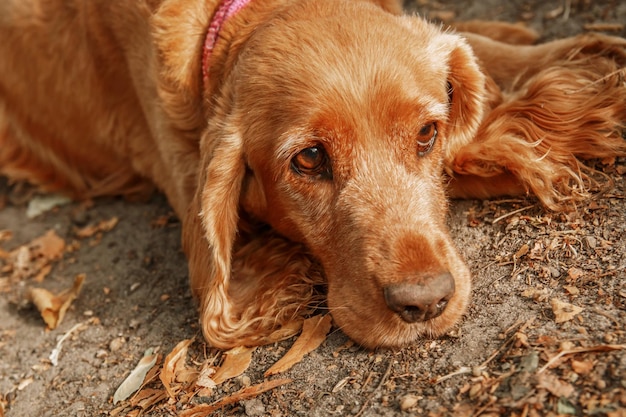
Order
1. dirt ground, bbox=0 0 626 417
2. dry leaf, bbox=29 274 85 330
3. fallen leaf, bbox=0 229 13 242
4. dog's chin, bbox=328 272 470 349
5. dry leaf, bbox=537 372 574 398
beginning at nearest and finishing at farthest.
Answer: dry leaf, bbox=537 372 574 398 < dirt ground, bbox=0 0 626 417 < dog's chin, bbox=328 272 470 349 < dry leaf, bbox=29 274 85 330 < fallen leaf, bbox=0 229 13 242

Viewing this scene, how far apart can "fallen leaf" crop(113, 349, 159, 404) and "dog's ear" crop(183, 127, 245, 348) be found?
0.37 meters

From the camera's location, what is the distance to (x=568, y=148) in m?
3.77

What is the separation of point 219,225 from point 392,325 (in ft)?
3.32

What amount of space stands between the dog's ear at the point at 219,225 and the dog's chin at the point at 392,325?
27.5 inches

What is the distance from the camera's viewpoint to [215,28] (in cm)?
392

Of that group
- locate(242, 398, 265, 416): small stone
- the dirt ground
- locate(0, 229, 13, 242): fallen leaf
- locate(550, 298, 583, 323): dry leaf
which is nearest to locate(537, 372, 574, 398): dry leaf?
the dirt ground

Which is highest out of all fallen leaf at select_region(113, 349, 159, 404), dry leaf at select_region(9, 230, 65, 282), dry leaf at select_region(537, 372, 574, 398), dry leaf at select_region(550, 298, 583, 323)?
dry leaf at select_region(537, 372, 574, 398)

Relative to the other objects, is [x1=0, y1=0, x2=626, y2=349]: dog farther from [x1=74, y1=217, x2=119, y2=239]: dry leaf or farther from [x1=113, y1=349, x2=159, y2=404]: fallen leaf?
[x1=74, y1=217, x2=119, y2=239]: dry leaf

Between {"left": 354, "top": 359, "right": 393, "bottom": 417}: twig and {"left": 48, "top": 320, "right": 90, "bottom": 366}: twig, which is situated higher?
{"left": 354, "top": 359, "right": 393, "bottom": 417}: twig

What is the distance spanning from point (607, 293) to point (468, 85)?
1.32 meters

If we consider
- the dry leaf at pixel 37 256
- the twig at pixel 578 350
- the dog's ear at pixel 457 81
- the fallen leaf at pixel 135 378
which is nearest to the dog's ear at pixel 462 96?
the dog's ear at pixel 457 81

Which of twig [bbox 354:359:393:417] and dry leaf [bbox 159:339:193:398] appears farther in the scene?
dry leaf [bbox 159:339:193:398]

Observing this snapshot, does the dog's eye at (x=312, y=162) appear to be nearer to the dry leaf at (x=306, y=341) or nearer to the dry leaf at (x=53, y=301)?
the dry leaf at (x=306, y=341)

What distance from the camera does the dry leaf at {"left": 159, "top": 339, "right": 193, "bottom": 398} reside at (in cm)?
335
